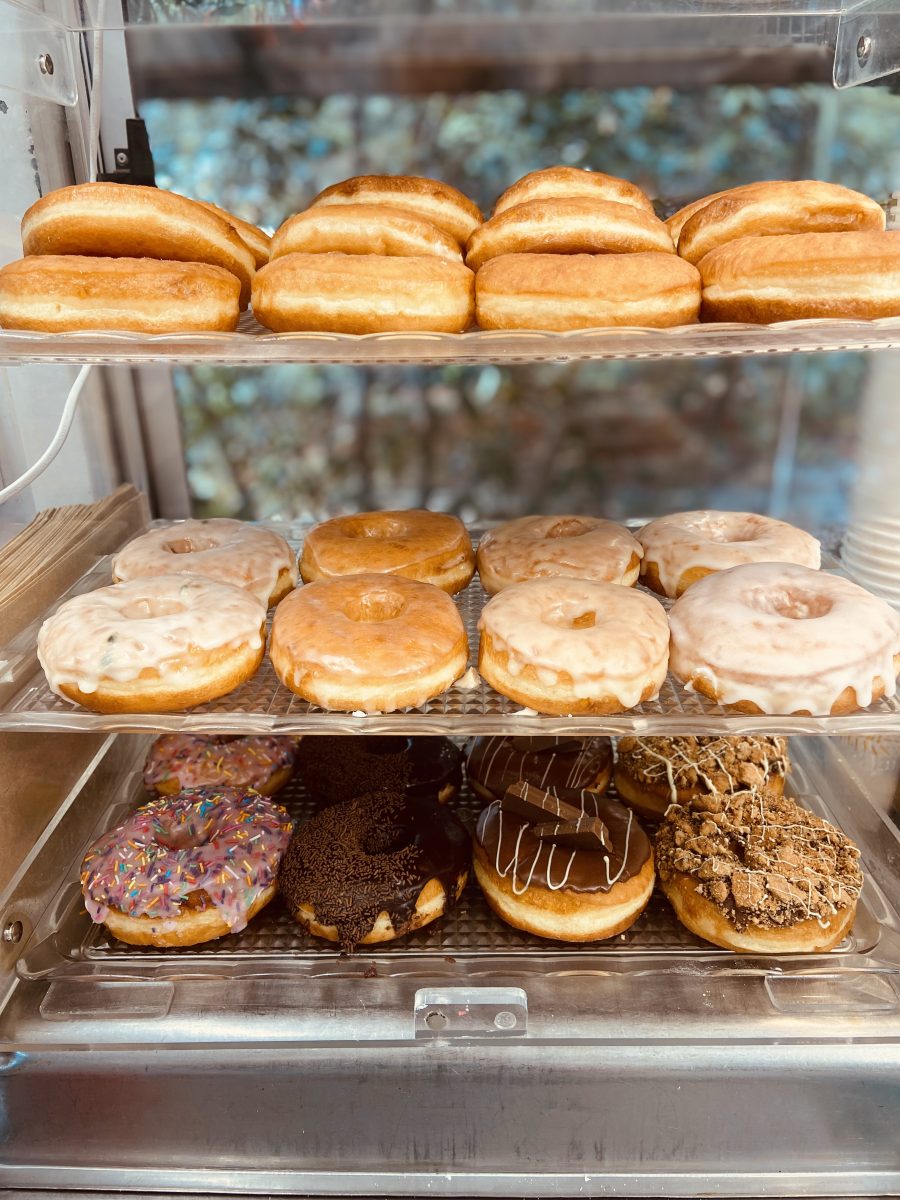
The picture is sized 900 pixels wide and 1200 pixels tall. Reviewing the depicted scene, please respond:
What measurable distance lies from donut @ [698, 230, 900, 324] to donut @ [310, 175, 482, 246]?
629mm

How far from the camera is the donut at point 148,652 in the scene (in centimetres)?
175

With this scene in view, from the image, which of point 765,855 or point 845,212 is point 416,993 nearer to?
point 765,855

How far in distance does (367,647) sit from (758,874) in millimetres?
1014

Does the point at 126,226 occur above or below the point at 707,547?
above

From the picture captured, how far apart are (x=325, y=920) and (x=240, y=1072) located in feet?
1.13

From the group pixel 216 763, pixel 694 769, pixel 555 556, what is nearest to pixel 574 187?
pixel 555 556

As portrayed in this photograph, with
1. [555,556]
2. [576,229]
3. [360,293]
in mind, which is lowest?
[555,556]

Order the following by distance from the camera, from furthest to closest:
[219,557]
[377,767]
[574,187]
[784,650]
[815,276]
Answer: [377,767] < [219,557] < [574,187] < [784,650] < [815,276]

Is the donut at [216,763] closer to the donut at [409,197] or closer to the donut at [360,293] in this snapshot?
the donut at [360,293]

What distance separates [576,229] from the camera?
5.77 feet

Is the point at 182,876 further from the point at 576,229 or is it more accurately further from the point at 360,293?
the point at 576,229

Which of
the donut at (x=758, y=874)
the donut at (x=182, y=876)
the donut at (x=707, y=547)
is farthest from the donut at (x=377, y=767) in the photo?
the donut at (x=707, y=547)

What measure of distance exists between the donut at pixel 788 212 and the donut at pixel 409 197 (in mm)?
552

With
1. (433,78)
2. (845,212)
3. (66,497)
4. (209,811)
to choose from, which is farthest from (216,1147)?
(433,78)
